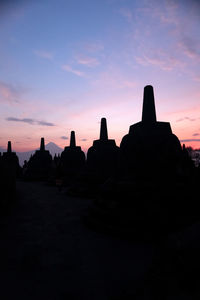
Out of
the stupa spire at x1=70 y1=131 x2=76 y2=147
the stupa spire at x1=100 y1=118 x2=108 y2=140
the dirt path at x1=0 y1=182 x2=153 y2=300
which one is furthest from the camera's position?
the stupa spire at x1=70 y1=131 x2=76 y2=147

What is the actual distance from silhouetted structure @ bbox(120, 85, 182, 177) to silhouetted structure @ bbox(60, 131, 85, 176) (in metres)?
12.5

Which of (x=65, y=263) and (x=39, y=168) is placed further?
(x=39, y=168)

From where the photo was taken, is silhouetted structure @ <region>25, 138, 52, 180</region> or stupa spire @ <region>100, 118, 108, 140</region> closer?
stupa spire @ <region>100, 118, 108, 140</region>

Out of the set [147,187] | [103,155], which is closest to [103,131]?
[103,155]

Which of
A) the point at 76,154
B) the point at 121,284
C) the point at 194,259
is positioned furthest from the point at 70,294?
the point at 76,154

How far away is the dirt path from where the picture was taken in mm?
3121

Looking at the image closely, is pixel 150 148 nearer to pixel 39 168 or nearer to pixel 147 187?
pixel 147 187

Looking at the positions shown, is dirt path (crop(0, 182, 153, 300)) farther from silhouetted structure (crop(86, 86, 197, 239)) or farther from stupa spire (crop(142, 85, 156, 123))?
stupa spire (crop(142, 85, 156, 123))

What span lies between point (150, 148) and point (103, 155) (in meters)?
7.30

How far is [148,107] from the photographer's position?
757cm

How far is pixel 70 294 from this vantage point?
3021mm

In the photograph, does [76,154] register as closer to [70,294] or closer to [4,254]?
[4,254]

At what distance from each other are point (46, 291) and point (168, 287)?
213 cm

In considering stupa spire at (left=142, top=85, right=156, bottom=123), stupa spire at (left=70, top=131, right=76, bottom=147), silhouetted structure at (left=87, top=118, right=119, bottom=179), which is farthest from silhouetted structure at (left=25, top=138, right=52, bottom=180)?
stupa spire at (left=142, top=85, right=156, bottom=123)
